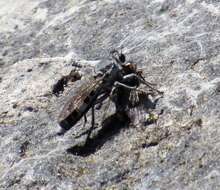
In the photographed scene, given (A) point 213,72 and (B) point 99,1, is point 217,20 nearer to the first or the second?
(A) point 213,72

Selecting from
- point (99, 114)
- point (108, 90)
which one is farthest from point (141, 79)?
point (99, 114)

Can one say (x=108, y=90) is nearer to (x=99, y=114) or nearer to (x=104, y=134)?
(x=99, y=114)

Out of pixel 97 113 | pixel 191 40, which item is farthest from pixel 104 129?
pixel 191 40

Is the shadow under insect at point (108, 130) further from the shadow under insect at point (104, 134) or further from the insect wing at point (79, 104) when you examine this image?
the insect wing at point (79, 104)

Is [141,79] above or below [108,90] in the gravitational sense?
above

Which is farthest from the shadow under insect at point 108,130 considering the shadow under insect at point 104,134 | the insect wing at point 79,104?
the insect wing at point 79,104

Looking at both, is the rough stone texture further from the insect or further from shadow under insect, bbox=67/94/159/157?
the insect

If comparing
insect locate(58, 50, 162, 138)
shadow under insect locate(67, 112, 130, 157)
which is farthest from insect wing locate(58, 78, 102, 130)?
shadow under insect locate(67, 112, 130, 157)
